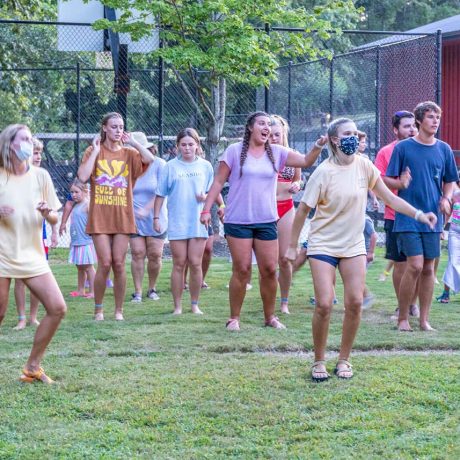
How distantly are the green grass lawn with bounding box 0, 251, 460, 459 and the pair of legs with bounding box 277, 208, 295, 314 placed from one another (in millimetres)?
875

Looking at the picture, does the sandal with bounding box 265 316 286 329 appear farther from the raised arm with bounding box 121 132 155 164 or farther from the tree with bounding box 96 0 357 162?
the tree with bounding box 96 0 357 162

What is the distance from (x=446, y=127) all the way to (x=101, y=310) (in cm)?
1327

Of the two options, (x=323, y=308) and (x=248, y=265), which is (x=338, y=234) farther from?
(x=248, y=265)

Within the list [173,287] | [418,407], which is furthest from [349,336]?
[173,287]

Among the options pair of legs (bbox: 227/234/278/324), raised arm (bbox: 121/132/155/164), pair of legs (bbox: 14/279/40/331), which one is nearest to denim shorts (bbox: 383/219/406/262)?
pair of legs (bbox: 227/234/278/324)

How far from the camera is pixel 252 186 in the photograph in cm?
826

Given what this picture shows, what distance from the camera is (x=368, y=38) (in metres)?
37.1

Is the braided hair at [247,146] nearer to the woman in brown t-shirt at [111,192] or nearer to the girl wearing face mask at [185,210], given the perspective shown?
the woman in brown t-shirt at [111,192]

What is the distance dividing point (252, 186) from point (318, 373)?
238 cm

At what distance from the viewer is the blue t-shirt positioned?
8234 millimetres

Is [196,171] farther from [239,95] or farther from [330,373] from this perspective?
[239,95]

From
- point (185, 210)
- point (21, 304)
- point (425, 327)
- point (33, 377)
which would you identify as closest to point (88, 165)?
point (185, 210)

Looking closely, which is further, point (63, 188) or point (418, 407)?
point (63, 188)

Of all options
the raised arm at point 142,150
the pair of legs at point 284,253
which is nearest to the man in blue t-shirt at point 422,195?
the pair of legs at point 284,253
